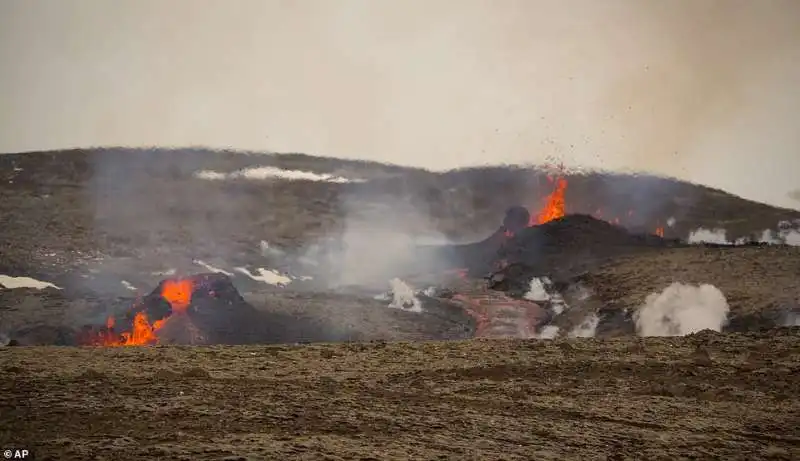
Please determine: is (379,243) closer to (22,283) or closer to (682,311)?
(682,311)

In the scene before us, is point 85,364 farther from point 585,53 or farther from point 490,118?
point 585,53

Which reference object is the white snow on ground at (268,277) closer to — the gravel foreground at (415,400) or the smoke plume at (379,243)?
the smoke plume at (379,243)

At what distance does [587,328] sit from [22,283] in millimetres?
4278

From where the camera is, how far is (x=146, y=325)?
5996 millimetres

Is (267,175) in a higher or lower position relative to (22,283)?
higher

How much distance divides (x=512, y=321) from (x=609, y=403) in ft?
5.39

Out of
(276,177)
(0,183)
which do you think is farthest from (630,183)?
(0,183)

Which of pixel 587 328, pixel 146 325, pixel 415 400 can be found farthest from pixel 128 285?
pixel 587 328

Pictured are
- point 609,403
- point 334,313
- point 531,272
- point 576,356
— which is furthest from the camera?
point 531,272

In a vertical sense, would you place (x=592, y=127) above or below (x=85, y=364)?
above

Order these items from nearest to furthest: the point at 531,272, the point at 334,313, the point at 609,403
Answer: the point at 609,403, the point at 334,313, the point at 531,272

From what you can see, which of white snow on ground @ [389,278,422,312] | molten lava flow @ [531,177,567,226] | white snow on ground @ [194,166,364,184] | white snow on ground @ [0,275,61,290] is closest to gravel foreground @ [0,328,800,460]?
white snow on ground @ [389,278,422,312]

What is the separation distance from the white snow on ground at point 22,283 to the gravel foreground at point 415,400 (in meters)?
0.58

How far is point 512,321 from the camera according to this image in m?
6.59
